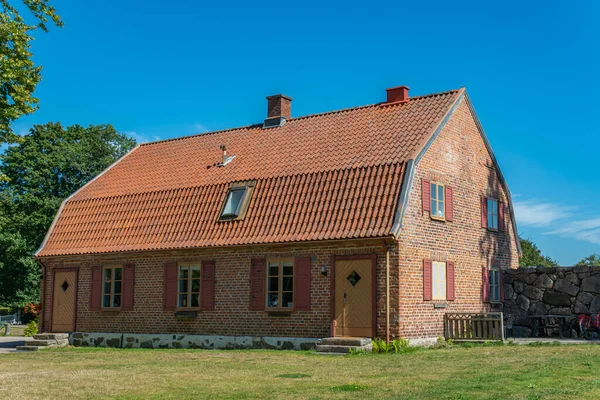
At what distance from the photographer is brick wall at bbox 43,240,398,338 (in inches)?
821

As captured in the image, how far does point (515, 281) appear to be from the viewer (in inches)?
1016

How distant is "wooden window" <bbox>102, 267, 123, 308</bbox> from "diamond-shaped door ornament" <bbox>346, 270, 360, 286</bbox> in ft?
29.7

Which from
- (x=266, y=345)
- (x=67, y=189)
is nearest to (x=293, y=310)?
(x=266, y=345)

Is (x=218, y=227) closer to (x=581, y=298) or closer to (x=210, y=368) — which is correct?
(x=210, y=368)

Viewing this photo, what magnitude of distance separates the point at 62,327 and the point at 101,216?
4212 mm

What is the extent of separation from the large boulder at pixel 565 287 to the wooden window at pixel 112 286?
14.7m

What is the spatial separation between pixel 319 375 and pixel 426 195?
870 centimetres

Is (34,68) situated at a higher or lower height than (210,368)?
higher

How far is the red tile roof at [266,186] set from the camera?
21125 millimetres

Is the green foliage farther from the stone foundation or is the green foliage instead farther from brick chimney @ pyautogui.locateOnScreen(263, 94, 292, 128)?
brick chimney @ pyautogui.locateOnScreen(263, 94, 292, 128)

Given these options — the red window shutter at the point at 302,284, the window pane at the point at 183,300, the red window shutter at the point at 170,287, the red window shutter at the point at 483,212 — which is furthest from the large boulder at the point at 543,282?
the red window shutter at the point at 170,287

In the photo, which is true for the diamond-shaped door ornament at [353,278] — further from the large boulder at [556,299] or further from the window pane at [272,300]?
the large boulder at [556,299]

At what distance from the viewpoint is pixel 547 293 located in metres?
25.1

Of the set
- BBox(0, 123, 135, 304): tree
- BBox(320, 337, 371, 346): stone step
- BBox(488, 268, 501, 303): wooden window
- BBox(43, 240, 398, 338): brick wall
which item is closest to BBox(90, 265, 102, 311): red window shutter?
BBox(43, 240, 398, 338): brick wall
